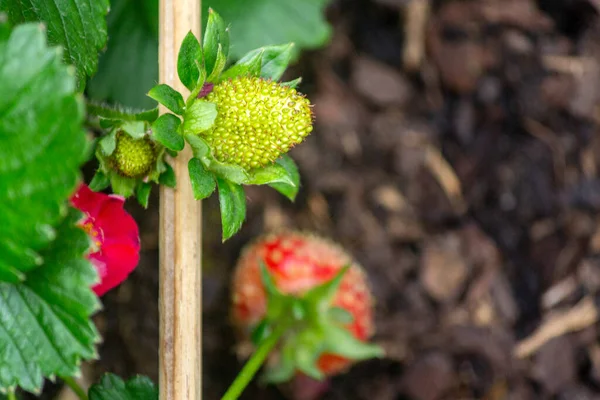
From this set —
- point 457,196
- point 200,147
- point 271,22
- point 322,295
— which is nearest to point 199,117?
point 200,147

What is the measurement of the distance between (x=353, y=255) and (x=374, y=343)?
20 cm

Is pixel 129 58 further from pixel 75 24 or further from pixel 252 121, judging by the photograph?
pixel 252 121

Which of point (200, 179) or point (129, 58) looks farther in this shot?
point (129, 58)

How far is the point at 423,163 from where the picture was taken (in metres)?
1.74

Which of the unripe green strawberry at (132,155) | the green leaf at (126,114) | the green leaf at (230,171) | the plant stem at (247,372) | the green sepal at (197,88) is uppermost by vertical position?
the green sepal at (197,88)

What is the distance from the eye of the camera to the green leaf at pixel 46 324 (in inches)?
27.8

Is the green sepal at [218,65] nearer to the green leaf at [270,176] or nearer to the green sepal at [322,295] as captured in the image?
the green leaf at [270,176]

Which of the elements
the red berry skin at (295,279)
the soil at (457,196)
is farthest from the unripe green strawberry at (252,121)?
the soil at (457,196)

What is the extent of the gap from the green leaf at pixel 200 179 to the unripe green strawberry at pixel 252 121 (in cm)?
2

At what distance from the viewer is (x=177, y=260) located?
2.65 feet

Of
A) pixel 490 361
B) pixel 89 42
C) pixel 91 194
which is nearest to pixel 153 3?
pixel 89 42

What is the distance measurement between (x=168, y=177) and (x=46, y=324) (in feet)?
0.63

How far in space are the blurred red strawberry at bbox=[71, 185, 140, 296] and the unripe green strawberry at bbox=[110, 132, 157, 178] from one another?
0.03 metres

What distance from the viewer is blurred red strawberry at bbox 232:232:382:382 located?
49.3 inches
